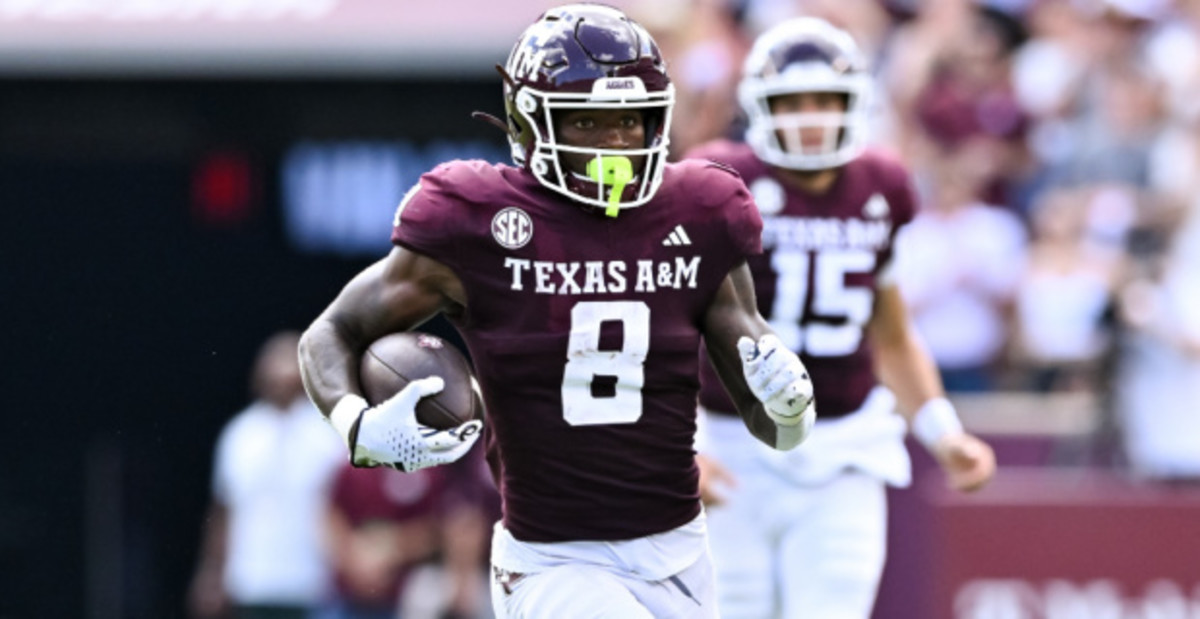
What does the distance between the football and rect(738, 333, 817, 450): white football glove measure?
57cm

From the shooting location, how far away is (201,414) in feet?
39.9

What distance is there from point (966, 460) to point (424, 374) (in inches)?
90.4

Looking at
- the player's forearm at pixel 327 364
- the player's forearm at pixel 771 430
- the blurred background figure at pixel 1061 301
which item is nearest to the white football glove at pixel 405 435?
the player's forearm at pixel 327 364

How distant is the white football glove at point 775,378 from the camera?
5.12 metres

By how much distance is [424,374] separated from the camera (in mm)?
5078

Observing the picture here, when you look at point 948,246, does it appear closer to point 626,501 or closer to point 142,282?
point 142,282

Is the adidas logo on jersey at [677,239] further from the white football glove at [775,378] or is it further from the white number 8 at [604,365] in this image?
the white football glove at [775,378]

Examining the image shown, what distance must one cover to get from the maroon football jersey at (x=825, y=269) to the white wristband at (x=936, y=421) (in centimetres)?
18

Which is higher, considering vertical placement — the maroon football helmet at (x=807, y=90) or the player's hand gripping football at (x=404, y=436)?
the maroon football helmet at (x=807, y=90)

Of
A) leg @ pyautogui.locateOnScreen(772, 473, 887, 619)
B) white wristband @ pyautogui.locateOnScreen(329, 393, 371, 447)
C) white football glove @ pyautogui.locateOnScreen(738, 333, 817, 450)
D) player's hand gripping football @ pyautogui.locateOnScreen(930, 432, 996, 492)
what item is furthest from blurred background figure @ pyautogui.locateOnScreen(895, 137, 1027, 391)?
white wristband @ pyautogui.locateOnScreen(329, 393, 371, 447)

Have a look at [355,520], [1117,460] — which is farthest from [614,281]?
[355,520]

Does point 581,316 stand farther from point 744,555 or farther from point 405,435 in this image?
point 744,555

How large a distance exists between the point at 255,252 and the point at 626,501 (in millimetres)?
6850

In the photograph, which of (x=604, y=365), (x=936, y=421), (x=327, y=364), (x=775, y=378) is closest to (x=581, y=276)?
(x=604, y=365)
